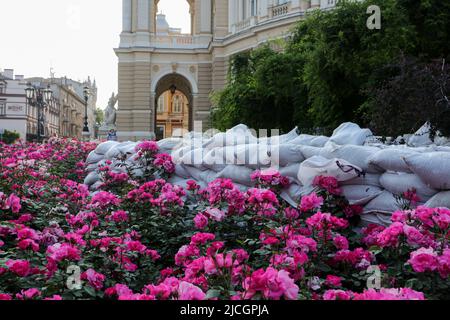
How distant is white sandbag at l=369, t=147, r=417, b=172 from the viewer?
421 centimetres

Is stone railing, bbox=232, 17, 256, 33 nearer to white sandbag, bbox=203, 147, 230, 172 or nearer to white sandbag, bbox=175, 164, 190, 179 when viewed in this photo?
white sandbag, bbox=175, 164, 190, 179

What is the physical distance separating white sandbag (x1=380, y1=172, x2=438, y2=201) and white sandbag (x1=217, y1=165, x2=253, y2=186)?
57.7 inches

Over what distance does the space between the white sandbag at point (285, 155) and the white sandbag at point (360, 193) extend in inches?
28.7

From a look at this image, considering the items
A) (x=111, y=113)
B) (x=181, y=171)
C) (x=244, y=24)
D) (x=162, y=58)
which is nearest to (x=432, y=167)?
(x=181, y=171)

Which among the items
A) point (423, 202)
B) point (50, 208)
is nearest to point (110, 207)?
point (50, 208)

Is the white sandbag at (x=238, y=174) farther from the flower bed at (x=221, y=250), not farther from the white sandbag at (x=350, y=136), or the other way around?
the white sandbag at (x=350, y=136)

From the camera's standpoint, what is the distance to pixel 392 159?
4277 millimetres

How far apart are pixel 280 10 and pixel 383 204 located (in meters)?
23.7

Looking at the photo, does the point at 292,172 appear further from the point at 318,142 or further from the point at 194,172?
the point at 194,172

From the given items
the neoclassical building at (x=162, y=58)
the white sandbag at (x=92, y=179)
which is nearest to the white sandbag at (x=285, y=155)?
the white sandbag at (x=92, y=179)

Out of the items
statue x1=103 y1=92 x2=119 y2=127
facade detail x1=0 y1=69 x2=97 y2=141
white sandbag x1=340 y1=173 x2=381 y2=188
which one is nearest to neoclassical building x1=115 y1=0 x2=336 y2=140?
statue x1=103 y1=92 x2=119 y2=127
